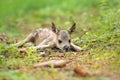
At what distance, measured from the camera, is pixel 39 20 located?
21047 mm

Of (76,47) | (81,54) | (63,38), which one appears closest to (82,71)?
(81,54)

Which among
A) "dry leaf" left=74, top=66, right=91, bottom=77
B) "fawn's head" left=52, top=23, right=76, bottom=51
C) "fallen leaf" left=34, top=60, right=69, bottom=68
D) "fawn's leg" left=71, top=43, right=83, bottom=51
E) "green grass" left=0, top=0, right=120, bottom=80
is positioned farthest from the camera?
"fawn's head" left=52, top=23, right=76, bottom=51

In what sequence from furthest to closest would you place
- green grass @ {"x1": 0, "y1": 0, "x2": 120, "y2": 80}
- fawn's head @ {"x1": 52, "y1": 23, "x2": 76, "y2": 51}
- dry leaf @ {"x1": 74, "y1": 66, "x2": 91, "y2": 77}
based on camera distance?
fawn's head @ {"x1": 52, "y1": 23, "x2": 76, "y2": 51} → green grass @ {"x1": 0, "y1": 0, "x2": 120, "y2": 80} → dry leaf @ {"x1": 74, "y1": 66, "x2": 91, "y2": 77}

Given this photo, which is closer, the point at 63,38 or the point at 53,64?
the point at 53,64

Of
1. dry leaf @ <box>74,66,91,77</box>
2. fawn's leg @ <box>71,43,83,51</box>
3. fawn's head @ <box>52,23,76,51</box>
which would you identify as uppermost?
fawn's head @ <box>52,23,76,51</box>

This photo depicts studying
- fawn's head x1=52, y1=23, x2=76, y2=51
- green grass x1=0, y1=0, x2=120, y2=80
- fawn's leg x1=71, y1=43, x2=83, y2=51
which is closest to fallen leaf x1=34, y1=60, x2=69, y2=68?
green grass x1=0, y1=0, x2=120, y2=80

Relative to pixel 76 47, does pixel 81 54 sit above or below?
below

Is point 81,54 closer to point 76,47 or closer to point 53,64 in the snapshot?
point 76,47

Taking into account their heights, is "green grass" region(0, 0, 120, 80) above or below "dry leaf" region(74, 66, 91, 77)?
above

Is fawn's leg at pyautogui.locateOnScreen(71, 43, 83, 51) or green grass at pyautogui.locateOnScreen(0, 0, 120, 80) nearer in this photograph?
green grass at pyautogui.locateOnScreen(0, 0, 120, 80)

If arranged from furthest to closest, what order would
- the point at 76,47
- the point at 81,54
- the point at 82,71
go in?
the point at 76,47 < the point at 81,54 < the point at 82,71

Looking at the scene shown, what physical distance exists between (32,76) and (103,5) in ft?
15.7

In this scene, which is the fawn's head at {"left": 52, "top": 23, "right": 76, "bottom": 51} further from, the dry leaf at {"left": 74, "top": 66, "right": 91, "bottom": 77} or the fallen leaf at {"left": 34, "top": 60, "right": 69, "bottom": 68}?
the dry leaf at {"left": 74, "top": 66, "right": 91, "bottom": 77}

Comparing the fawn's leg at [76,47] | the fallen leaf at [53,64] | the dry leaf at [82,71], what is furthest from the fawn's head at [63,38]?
the dry leaf at [82,71]
